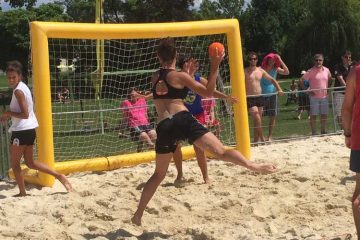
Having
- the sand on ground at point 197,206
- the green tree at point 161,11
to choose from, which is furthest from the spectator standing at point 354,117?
the green tree at point 161,11

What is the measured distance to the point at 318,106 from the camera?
37.7 feet

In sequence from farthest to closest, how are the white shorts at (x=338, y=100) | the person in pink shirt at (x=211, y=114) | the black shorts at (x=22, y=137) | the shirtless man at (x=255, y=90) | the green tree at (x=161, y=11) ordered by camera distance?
the green tree at (x=161, y=11) < the white shorts at (x=338, y=100) < the shirtless man at (x=255, y=90) < the person in pink shirt at (x=211, y=114) < the black shorts at (x=22, y=137)

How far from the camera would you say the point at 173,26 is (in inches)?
339

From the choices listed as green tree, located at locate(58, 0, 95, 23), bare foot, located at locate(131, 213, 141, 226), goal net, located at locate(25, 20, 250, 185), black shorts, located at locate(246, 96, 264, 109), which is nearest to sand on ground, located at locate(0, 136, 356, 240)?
bare foot, located at locate(131, 213, 141, 226)

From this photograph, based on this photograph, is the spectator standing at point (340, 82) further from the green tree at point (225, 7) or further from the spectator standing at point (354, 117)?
the green tree at point (225, 7)

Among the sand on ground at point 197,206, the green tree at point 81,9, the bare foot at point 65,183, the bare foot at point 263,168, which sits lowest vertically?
the sand on ground at point 197,206

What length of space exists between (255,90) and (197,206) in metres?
4.38

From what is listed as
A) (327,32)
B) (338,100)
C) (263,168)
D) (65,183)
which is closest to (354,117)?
(263,168)

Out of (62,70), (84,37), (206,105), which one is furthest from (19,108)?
(62,70)

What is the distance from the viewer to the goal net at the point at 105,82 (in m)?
7.66

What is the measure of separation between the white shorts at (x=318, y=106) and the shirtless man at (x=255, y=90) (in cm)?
109

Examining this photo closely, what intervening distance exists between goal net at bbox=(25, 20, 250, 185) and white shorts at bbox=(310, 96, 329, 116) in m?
1.64

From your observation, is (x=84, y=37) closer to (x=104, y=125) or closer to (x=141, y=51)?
(x=141, y=51)

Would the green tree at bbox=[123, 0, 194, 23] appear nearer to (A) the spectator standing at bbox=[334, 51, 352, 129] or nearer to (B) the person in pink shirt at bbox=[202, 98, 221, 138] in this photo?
(A) the spectator standing at bbox=[334, 51, 352, 129]
